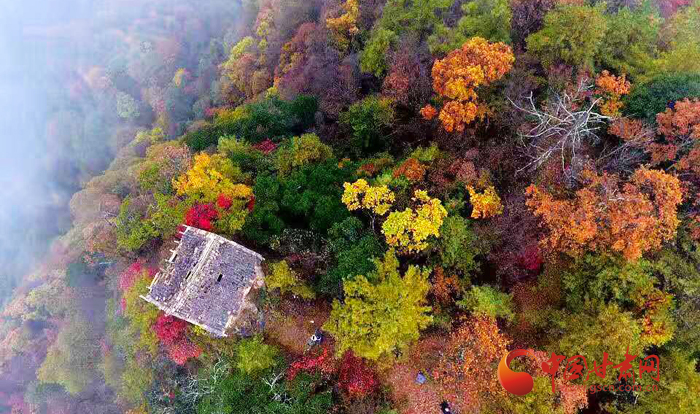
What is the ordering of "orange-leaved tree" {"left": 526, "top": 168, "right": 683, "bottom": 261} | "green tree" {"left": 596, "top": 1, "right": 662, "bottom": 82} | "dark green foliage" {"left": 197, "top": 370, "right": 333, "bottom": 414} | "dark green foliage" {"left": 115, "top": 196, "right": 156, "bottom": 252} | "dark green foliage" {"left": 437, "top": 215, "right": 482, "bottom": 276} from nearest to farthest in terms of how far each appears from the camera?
1. "orange-leaved tree" {"left": 526, "top": 168, "right": 683, "bottom": 261}
2. "dark green foliage" {"left": 197, "top": 370, "right": 333, "bottom": 414}
3. "dark green foliage" {"left": 437, "top": 215, "right": 482, "bottom": 276}
4. "green tree" {"left": 596, "top": 1, "right": 662, "bottom": 82}
5. "dark green foliage" {"left": 115, "top": 196, "right": 156, "bottom": 252}

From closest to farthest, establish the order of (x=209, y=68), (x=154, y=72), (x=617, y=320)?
(x=617, y=320), (x=209, y=68), (x=154, y=72)

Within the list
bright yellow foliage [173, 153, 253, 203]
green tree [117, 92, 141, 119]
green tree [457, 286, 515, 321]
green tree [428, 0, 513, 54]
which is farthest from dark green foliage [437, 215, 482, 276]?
green tree [117, 92, 141, 119]

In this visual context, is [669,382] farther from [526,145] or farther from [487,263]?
[526,145]

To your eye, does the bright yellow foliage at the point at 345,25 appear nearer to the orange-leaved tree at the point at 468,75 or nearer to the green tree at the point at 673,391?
the orange-leaved tree at the point at 468,75

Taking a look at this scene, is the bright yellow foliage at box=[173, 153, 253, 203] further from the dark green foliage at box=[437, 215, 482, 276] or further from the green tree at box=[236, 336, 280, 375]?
the dark green foliage at box=[437, 215, 482, 276]

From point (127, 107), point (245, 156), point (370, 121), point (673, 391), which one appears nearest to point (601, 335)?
point (673, 391)


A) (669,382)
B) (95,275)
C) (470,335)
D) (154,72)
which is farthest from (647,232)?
(154,72)
